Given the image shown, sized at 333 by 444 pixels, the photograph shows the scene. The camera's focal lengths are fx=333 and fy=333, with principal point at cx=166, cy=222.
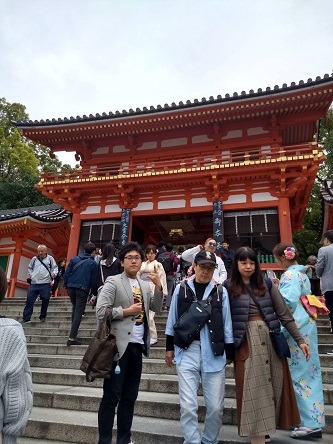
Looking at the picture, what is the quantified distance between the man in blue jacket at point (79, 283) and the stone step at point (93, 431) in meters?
2.12

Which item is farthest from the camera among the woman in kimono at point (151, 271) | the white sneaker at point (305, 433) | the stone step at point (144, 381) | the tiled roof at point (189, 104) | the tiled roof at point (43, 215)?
the tiled roof at point (43, 215)

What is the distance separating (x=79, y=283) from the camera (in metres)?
5.73

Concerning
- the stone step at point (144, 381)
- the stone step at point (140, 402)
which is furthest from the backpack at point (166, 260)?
the stone step at point (140, 402)

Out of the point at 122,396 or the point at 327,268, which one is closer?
the point at 122,396

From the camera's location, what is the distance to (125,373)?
9.65 feet

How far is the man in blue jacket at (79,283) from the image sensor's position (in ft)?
18.8

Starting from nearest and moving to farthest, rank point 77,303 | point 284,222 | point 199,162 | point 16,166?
point 77,303 → point 284,222 → point 199,162 → point 16,166

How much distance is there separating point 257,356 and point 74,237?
11791mm

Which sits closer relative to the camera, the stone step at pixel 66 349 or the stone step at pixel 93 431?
the stone step at pixel 93 431

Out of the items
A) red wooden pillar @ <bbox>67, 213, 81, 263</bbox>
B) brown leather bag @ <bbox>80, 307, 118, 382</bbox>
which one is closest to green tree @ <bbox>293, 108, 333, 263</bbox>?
red wooden pillar @ <bbox>67, 213, 81, 263</bbox>

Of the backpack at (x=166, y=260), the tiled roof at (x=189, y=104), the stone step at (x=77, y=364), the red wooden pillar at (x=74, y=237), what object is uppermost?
the tiled roof at (x=189, y=104)

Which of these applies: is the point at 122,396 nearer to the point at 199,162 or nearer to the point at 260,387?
the point at 260,387

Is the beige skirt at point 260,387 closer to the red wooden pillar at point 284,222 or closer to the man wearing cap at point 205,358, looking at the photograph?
the man wearing cap at point 205,358

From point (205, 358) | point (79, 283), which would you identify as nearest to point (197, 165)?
point (79, 283)
